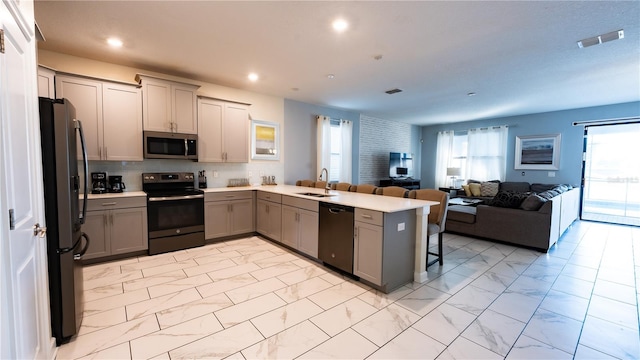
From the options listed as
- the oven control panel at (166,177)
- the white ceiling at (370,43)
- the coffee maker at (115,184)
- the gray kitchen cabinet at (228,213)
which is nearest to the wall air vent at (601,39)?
the white ceiling at (370,43)

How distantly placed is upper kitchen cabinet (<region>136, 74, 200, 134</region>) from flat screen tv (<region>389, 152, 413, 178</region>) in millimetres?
5589

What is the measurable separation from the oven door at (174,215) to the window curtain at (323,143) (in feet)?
9.38

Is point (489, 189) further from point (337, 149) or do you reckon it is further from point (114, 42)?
point (114, 42)

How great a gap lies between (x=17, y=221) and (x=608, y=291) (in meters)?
4.90

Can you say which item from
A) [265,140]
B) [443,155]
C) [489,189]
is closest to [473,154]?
[443,155]

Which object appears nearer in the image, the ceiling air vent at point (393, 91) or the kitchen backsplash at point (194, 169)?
the kitchen backsplash at point (194, 169)

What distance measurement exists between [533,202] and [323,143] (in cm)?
405

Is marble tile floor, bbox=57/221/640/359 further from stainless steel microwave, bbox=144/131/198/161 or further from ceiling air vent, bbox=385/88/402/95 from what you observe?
ceiling air vent, bbox=385/88/402/95

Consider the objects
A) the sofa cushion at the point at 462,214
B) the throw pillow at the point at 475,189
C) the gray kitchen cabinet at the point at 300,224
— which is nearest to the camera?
the gray kitchen cabinet at the point at 300,224

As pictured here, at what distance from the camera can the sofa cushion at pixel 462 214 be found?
4.85m

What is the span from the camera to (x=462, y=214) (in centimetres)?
496

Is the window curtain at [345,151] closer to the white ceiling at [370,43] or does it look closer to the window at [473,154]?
the white ceiling at [370,43]

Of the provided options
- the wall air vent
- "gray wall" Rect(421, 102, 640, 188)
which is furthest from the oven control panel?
"gray wall" Rect(421, 102, 640, 188)

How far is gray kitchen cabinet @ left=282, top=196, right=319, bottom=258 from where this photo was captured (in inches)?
140
